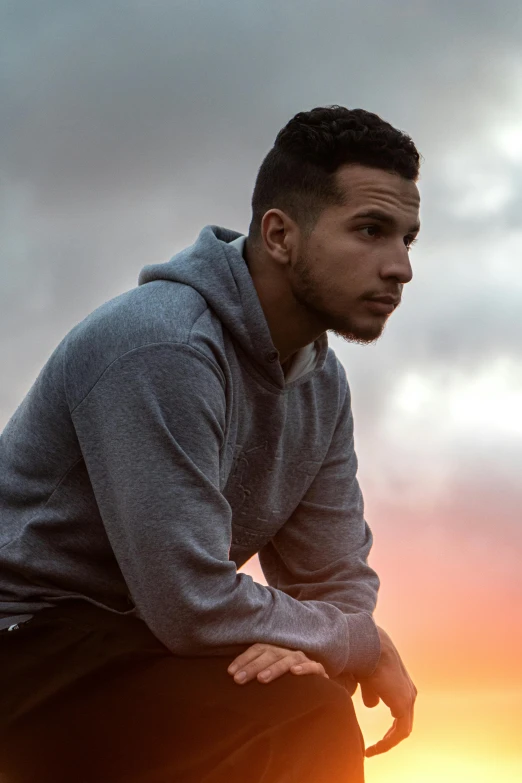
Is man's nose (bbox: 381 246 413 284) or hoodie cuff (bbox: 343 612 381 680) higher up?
man's nose (bbox: 381 246 413 284)

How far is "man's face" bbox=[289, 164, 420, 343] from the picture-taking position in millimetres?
3283

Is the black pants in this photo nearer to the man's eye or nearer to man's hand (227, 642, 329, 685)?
man's hand (227, 642, 329, 685)

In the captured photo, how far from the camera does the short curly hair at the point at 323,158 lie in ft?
11.0

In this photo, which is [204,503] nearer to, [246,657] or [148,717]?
[246,657]

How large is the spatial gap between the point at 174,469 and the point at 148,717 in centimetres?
76

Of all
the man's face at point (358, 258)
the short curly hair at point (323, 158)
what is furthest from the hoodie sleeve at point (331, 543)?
the short curly hair at point (323, 158)

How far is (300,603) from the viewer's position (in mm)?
2986

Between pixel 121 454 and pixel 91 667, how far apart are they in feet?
2.21

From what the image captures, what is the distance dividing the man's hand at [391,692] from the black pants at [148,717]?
1.96 ft

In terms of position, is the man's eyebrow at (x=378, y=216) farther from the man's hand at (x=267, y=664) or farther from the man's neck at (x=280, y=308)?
the man's hand at (x=267, y=664)

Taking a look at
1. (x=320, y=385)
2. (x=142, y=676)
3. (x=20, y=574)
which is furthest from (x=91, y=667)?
(x=320, y=385)

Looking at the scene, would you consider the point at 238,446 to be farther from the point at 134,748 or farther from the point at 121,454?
the point at 134,748

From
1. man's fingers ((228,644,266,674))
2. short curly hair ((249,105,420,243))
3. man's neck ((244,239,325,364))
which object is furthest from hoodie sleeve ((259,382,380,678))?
short curly hair ((249,105,420,243))

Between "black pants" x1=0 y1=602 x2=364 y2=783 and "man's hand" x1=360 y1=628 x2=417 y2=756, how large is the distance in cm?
60
